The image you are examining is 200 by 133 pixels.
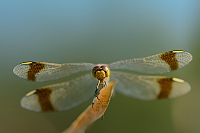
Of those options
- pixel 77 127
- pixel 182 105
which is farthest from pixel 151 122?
pixel 77 127

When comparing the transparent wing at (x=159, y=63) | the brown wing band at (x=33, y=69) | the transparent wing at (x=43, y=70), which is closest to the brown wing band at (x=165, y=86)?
the transparent wing at (x=159, y=63)

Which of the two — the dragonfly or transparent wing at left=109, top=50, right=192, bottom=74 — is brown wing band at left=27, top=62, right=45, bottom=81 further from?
transparent wing at left=109, top=50, right=192, bottom=74

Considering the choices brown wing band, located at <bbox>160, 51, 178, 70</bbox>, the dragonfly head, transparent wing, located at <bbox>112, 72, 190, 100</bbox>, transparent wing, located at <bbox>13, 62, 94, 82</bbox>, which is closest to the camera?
transparent wing, located at <bbox>13, 62, 94, 82</bbox>

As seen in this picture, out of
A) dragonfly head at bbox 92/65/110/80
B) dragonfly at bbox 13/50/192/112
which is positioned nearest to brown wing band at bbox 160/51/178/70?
dragonfly at bbox 13/50/192/112

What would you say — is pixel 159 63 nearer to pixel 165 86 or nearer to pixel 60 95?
pixel 165 86

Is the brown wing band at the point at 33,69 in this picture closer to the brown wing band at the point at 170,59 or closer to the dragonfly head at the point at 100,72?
the dragonfly head at the point at 100,72

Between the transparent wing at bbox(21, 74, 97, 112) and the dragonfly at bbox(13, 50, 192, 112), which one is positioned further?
the transparent wing at bbox(21, 74, 97, 112)

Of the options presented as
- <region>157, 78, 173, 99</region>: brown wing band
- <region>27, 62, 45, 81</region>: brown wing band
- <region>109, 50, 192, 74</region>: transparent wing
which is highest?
<region>27, 62, 45, 81</region>: brown wing band
